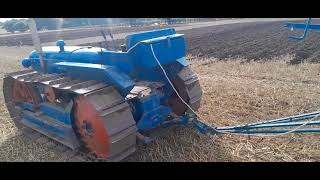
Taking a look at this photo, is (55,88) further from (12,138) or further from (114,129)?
(12,138)

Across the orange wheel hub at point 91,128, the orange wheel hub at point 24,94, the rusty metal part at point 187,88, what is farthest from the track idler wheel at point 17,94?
the rusty metal part at point 187,88

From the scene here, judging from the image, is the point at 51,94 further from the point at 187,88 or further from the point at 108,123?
the point at 187,88

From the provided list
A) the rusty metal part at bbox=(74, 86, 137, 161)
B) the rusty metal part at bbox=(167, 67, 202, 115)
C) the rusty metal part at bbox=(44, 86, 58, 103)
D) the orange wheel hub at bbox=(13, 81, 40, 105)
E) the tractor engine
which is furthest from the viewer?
the orange wheel hub at bbox=(13, 81, 40, 105)

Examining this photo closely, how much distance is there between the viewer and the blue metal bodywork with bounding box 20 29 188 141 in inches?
163

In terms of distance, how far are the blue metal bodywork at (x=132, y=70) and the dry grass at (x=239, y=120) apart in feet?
1.42

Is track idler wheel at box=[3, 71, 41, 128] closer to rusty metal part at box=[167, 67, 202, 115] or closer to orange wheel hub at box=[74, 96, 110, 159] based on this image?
orange wheel hub at box=[74, 96, 110, 159]

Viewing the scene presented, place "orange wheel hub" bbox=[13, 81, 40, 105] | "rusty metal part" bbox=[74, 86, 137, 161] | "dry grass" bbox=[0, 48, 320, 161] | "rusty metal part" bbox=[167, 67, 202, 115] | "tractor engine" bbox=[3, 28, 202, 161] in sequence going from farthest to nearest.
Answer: "orange wheel hub" bbox=[13, 81, 40, 105] < "rusty metal part" bbox=[167, 67, 202, 115] < "dry grass" bbox=[0, 48, 320, 161] < "tractor engine" bbox=[3, 28, 202, 161] < "rusty metal part" bbox=[74, 86, 137, 161]

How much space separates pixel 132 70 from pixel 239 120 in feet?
7.28

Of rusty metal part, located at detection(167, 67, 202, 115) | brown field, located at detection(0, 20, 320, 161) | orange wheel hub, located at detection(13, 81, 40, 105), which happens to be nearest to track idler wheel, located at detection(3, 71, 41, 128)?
orange wheel hub, located at detection(13, 81, 40, 105)

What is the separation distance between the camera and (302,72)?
8.27 meters

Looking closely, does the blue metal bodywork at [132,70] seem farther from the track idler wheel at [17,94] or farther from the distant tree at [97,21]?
the distant tree at [97,21]

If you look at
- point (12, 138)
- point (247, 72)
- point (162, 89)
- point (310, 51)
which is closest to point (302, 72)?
point (247, 72)

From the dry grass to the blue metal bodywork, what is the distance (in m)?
0.43

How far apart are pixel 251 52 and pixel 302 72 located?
13.7 feet
